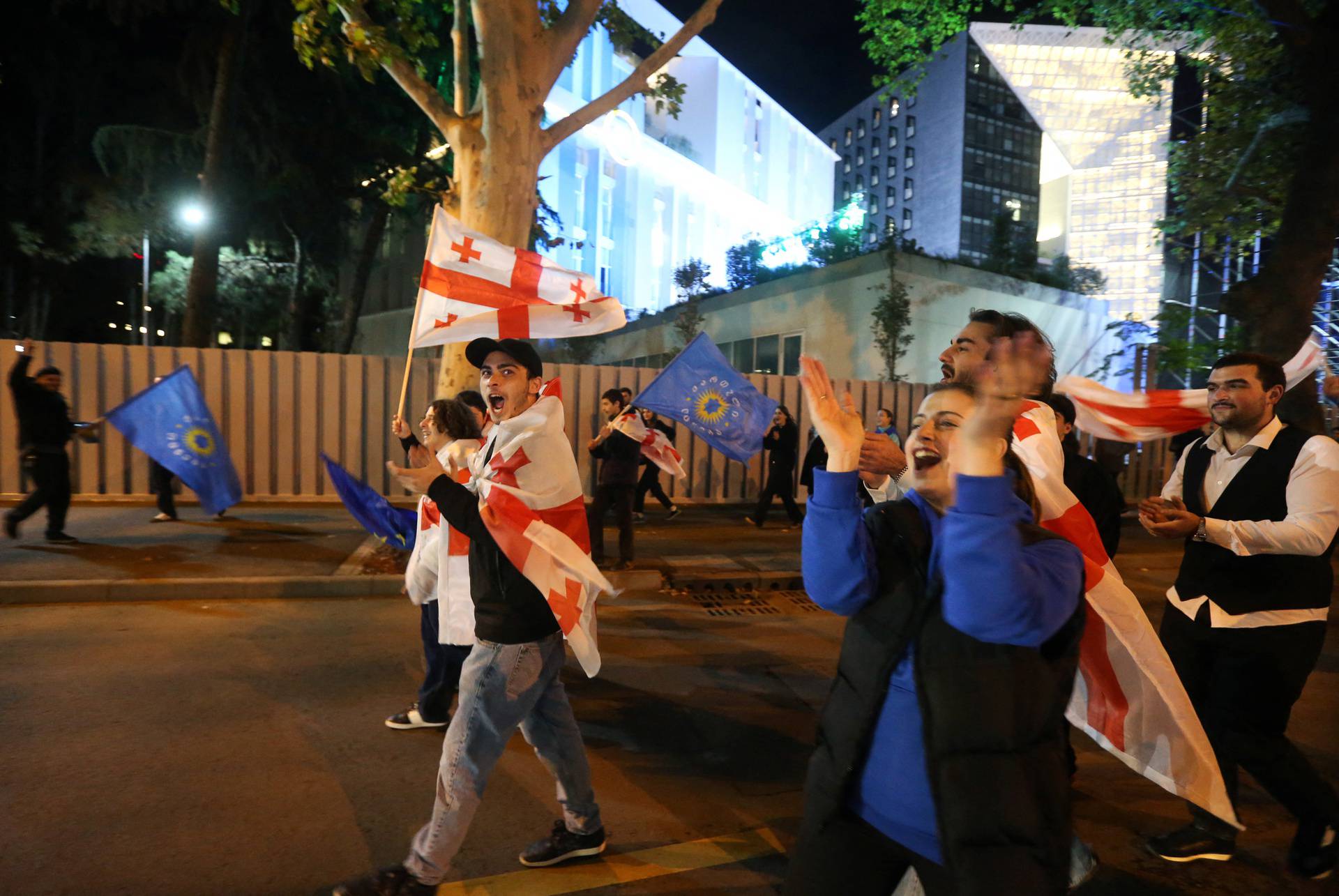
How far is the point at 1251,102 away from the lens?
13.6 m

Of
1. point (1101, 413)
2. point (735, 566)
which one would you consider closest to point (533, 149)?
point (735, 566)

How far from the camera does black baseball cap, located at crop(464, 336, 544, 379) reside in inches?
126

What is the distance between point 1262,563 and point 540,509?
279 cm

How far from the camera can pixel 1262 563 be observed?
10.5ft

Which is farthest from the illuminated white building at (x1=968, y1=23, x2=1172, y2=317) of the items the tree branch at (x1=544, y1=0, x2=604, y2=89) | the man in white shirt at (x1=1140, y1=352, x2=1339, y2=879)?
the man in white shirt at (x1=1140, y1=352, x2=1339, y2=879)

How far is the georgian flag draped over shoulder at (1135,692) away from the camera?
7.97 feet

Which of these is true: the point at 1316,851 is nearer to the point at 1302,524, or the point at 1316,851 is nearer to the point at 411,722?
the point at 1302,524

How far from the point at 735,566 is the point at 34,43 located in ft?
71.5

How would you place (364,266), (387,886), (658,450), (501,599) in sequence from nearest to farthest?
1. (387,886)
2. (501,599)
3. (658,450)
4. (364,266)

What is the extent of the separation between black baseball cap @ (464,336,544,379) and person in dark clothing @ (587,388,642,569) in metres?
5.10

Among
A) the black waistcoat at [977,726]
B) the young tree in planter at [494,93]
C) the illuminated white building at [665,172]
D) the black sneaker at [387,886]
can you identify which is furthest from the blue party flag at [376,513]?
the illuminated white building at [665,172]

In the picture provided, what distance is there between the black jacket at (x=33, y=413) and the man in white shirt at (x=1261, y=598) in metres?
9.71

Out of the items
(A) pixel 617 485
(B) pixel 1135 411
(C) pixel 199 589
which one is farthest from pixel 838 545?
(C) pixel 199 589

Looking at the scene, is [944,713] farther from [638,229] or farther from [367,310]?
[638,229]
